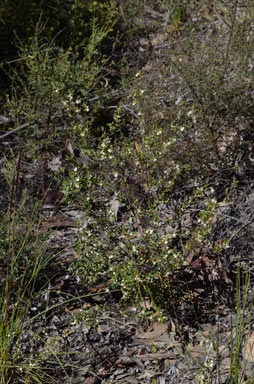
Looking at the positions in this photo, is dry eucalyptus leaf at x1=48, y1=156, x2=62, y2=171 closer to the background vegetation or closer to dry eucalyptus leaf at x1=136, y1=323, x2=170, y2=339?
the background vegetation

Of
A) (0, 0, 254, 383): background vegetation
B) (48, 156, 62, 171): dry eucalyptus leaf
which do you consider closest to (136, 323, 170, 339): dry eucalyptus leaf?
(0, 0, 254, 383): background vegetation

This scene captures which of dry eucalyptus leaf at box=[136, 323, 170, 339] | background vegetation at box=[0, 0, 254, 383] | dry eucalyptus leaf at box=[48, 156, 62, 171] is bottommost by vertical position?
dry eucalyptus leaf at box=[48, 156, 62, 171]

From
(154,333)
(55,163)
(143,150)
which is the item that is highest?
(143,150)

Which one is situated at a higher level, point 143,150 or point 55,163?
point 143,150

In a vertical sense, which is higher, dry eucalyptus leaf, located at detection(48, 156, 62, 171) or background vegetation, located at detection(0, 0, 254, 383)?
background vegetation, located at detection(0, 0, 254, 383)

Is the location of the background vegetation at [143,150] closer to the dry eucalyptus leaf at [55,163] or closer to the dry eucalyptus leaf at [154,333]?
the dry eucalyptus leaf at [55,163]

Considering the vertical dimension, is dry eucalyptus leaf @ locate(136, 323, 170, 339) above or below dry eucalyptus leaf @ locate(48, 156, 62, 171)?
above

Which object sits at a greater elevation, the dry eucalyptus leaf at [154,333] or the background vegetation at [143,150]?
the background vegetation at [143,150]

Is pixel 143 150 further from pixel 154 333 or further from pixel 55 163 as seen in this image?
pixel 55 163

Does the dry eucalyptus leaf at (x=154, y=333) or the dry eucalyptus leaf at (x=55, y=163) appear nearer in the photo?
the dry eucalyptus leaf at (x=154, y=333)

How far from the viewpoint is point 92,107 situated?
4.47 metres

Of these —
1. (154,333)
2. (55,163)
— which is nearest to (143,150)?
(154,333)

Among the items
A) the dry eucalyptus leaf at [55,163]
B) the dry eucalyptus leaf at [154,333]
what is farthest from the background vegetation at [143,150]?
the dry eucalyptus leaf at [154,333]

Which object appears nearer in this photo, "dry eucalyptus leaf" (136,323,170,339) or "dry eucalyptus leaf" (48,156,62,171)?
"dry eucalyptus leaf" (136,323,170,339)
